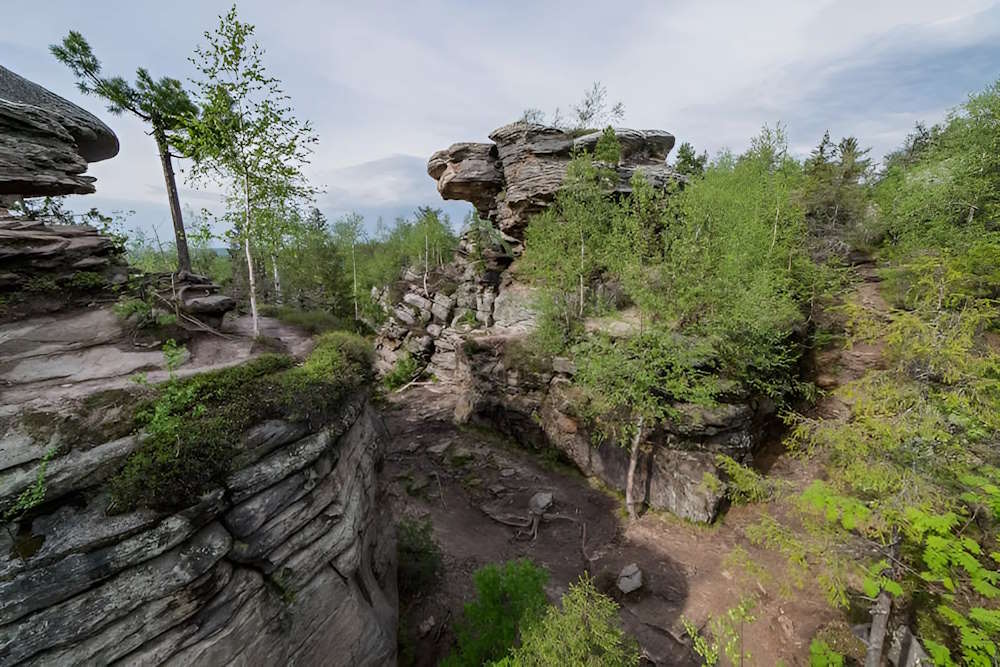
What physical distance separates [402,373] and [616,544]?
21902 mm

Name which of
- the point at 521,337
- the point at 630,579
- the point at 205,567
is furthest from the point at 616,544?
the point at 205,567

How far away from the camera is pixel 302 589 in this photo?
22.1ft

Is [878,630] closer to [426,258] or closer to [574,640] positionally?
[574,640]

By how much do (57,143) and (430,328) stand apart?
25.0m

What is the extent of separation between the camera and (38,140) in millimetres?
8406

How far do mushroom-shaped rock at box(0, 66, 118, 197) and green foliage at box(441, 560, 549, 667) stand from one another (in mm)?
13469

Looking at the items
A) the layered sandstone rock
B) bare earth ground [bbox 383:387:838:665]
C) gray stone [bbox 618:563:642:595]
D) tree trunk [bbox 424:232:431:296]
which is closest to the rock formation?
bare earth ground [bbox 383:387:838:665]

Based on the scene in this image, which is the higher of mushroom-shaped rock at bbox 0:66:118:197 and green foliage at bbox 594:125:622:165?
→ green foliage at bbox 594:125:622:165

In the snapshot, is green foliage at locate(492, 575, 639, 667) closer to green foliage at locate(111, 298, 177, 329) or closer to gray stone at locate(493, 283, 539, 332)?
green foliage at locate(111, 298, 177, 329)

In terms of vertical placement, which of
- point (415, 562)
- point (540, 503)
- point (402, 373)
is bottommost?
point (540, 503)

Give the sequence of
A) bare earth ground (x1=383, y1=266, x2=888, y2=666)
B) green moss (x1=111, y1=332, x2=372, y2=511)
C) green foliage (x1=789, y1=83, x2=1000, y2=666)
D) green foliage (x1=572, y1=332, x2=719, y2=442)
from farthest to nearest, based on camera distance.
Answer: green foliage (x1=572, y1=332, x2=719, y2=442)
bare earth ground (x1=383, y1=266, x2=888, y2=666)
green foliage (x1=789, y1=83, x2=1000, y2=666)
green moss (x1=111, y1=332, x2=372, y2=511)

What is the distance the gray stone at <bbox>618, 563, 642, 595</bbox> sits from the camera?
1206 cm

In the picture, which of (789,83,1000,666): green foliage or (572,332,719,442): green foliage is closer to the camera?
(789,83,1000,666): green foliage

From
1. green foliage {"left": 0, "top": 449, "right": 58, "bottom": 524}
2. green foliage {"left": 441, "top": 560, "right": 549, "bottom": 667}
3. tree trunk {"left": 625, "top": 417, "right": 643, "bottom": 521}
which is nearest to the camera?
green foliage {"left": 0, "top": 449, "right": 58, "bottom": 524}
